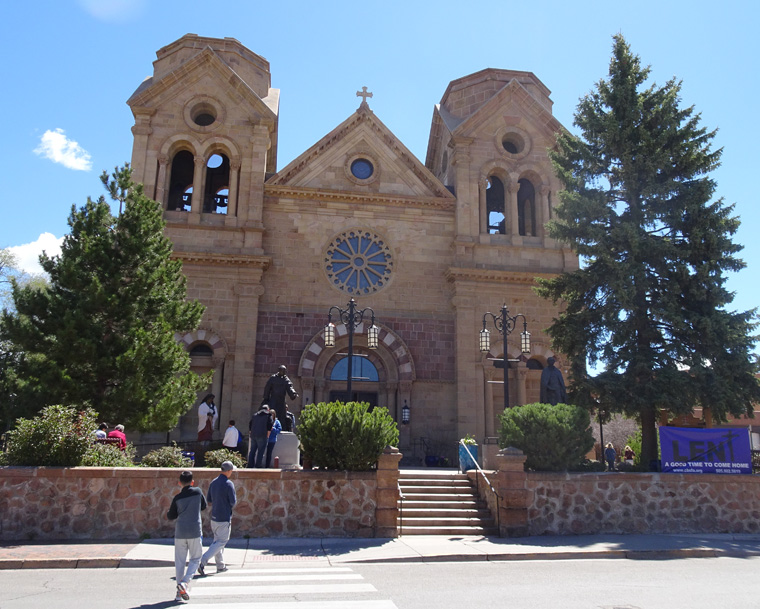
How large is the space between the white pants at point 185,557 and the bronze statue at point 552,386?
1228cm

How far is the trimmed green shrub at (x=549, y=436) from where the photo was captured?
616 inches

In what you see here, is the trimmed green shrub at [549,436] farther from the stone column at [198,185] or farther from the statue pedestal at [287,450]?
the stone column at [198,185]

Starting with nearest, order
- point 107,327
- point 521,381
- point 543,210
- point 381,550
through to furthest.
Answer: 1. point 381,550
2. point 107,327
3. point 521,381
4. point 543,210

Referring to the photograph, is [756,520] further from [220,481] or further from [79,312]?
[79,312]

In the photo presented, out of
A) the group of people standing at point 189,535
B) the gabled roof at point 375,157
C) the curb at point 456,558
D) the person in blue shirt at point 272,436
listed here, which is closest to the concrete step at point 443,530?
the curb at point 456,558

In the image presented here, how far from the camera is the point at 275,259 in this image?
84.8ft

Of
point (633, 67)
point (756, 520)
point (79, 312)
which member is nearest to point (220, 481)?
point (79, 312)

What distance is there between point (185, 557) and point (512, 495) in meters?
8.20

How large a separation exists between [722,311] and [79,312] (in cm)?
1856

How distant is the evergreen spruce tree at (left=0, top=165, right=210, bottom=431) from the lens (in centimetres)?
1666

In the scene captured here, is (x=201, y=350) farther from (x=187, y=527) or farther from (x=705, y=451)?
(x=705, y=451)

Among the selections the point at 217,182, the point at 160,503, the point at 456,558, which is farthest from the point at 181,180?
the point at 456,558

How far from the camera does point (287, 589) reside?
9070 millimetres

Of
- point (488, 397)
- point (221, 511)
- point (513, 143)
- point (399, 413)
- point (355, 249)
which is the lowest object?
point (221, 511)
